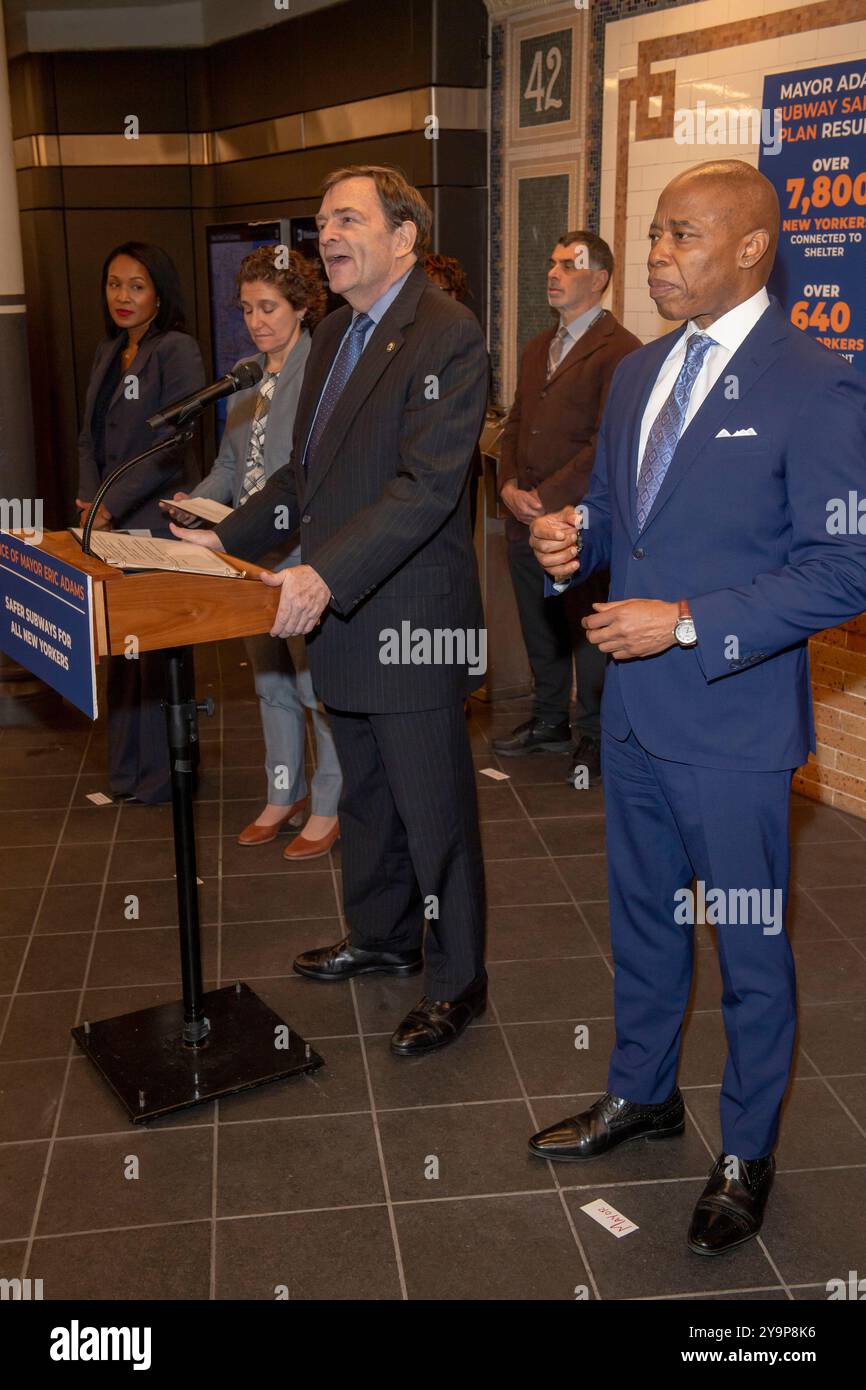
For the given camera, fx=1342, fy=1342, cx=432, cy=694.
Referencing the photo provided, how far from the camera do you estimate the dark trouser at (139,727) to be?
4902 mm

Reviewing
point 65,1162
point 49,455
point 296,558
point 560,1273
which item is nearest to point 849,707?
point 296,558

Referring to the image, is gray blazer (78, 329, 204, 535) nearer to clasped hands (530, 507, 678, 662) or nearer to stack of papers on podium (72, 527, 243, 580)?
stack of papers on podium (72, 527, 243, 580)

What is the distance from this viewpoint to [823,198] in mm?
4438

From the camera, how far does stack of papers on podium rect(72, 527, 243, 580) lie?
2463mm

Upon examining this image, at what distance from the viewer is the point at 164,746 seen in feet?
16.3

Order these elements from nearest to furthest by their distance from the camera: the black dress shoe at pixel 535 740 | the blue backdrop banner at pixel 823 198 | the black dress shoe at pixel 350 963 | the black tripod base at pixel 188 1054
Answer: the black tripod base at pixel 188 1054 → the black dress shoe at pixel 350 963 → the blue backdrop banner at pixel 823 198 → the black dress shoe at pixel 535 740

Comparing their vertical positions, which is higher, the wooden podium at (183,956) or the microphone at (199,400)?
the microphone at (199,400)

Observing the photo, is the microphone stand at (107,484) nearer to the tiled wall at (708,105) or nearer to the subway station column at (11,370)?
the tiled wall at (708,105)

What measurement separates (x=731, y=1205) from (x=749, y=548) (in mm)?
1258

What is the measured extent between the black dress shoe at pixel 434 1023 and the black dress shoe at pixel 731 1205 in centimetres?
83

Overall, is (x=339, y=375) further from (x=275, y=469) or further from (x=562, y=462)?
(x=562, y=462)

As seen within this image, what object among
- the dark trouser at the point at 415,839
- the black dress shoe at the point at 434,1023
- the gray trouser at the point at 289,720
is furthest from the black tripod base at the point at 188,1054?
the gray trouser at the point at 289,720

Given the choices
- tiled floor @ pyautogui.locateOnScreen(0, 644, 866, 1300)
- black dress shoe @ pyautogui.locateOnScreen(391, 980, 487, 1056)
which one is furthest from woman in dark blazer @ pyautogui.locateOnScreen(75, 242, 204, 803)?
black dress shoe @ pyautogui.locateOnScreen(391, 980, 487, 1056)

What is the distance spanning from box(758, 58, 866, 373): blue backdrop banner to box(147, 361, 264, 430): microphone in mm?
2197
